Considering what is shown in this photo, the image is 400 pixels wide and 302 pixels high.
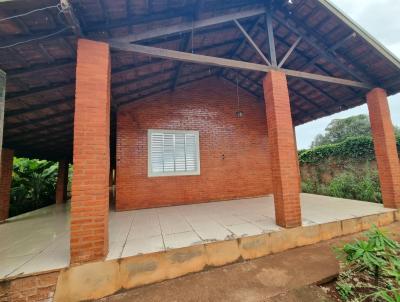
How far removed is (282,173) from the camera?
12.7 feet

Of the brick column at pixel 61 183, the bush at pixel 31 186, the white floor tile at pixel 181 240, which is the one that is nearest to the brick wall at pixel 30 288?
the white floor tile at pixel 181 240

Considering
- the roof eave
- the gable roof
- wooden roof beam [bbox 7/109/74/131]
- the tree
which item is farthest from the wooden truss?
the tree

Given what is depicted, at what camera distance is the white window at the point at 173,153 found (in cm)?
651

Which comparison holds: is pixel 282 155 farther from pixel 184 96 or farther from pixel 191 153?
pixel 184 96

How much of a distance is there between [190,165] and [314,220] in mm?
4110

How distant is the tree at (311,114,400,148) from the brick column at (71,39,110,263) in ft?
77.1

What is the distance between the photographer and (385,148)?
534 centimetres

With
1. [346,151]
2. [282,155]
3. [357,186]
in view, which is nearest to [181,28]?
[282,155]

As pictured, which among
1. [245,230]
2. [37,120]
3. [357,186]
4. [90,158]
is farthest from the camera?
[357,186]

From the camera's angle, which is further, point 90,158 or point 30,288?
point 90,158

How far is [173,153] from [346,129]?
23941 mm

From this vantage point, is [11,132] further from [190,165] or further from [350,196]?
[350,196]

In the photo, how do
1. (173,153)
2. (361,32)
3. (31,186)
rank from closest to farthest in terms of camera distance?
(361,32) → (173,153) → (31,186)

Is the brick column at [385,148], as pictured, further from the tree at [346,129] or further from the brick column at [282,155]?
the tree at [346,129]
